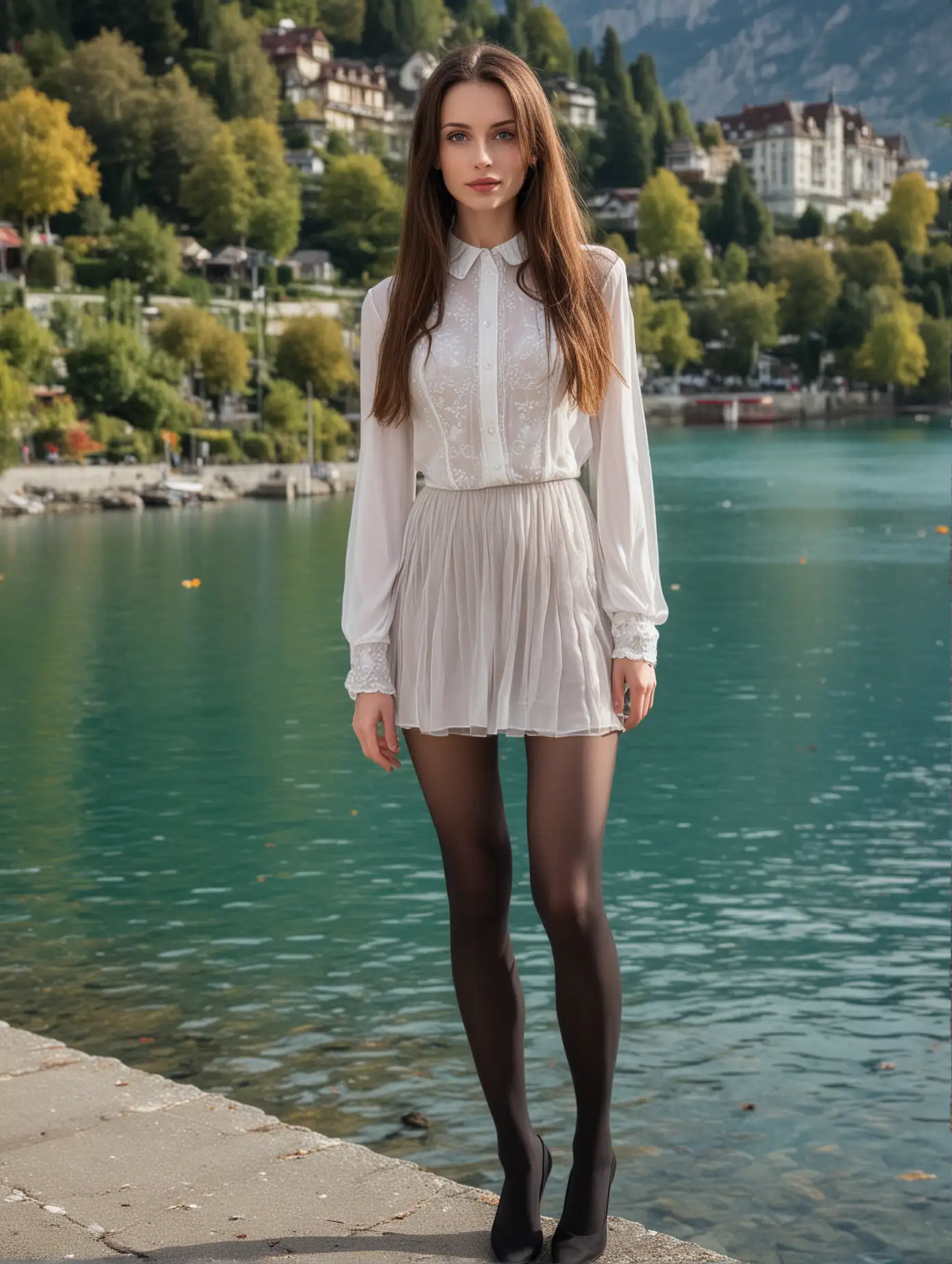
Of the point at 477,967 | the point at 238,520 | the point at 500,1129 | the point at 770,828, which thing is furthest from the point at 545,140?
the point at 238,520

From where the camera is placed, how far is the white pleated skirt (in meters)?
2.14

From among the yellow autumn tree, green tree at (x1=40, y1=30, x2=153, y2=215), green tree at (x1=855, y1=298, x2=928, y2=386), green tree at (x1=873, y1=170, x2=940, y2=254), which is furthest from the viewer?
green tree at (x1=873, y1=170, x2=940, y2=254)

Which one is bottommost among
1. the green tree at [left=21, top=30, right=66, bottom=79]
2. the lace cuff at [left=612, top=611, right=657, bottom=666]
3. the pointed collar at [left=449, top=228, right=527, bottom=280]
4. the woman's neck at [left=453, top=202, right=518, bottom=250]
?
the lace cuff at [left=612, top=611, right=657, bottom=666]

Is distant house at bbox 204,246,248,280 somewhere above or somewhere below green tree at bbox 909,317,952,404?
above

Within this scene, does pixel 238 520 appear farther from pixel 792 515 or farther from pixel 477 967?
pixel 477 967

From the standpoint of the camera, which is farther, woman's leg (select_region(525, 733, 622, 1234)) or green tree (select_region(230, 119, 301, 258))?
green tree (select_region(230, 119, 301, 258))

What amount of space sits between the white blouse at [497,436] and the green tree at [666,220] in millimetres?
89099

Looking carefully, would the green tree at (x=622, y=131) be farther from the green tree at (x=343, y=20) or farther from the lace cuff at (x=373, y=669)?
the lace cuff at (x=373, y=669)

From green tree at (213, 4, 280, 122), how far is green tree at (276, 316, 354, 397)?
2427cm

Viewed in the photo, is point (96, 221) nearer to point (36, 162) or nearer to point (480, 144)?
point (36, 162)

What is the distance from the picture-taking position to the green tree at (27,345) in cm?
4659

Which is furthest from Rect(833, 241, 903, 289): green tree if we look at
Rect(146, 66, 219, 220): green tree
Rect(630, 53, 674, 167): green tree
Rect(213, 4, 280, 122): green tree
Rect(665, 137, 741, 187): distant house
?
Rect(146, 66, 219, 220): green tree

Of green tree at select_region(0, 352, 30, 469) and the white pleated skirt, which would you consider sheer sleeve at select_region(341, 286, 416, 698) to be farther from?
green tree at select_region(0, 352, 30, 469)

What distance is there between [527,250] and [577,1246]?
3.73 ft
